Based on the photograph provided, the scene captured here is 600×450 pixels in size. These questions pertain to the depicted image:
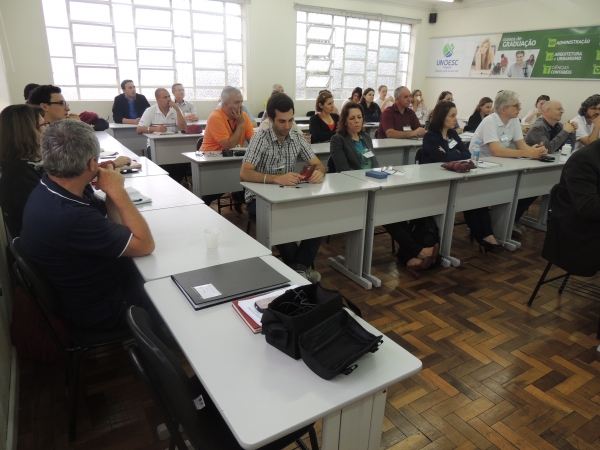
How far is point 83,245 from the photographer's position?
147 centimetres

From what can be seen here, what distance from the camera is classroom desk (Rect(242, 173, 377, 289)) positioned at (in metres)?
2.58

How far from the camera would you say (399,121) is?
539 cm

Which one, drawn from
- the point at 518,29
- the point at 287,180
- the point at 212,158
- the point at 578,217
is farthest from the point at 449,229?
the point at 518,29

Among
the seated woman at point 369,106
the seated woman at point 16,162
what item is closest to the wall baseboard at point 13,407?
the seated woman at point 16,162

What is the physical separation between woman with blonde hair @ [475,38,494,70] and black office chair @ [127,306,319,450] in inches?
375

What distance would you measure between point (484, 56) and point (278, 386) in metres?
9.71

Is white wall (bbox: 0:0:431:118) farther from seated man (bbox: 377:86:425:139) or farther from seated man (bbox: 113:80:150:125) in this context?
seated man (bbox: 377:86:425:139)

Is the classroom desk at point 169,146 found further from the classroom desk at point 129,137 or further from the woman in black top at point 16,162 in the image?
the woman in black top at point 16,162

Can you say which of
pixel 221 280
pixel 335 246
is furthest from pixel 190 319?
pixel 335 246

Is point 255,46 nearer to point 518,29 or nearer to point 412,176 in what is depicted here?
point 518,29

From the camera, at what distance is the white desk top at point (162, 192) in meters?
2.41

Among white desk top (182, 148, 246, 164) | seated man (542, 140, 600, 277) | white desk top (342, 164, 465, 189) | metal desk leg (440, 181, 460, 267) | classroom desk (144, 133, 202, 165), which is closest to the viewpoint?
seated man (542, 140, 600, 277)

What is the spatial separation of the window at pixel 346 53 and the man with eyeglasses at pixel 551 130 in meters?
5.63

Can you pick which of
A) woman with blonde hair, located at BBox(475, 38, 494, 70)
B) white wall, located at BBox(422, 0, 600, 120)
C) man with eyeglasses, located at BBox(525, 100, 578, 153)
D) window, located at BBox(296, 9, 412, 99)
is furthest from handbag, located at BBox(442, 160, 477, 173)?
woman with blonde hair, located at BBox(475, 38, 494, 70)
